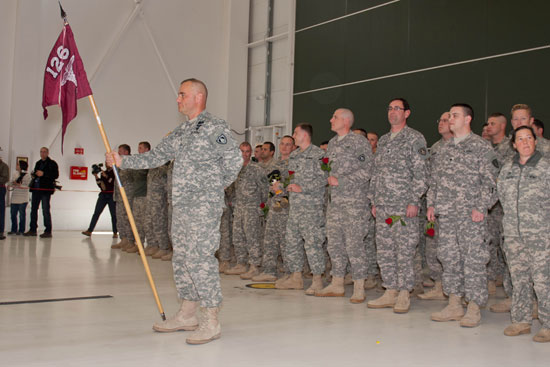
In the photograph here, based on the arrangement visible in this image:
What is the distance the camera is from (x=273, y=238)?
6.59 m

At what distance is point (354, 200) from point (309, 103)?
8.14 metres

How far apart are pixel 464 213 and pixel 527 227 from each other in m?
0.59

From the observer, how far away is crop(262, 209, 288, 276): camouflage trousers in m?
6.57

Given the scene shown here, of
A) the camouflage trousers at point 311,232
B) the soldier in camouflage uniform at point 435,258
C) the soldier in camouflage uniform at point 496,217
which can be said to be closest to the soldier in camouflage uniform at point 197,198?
the camouflage trousers at point 311,232

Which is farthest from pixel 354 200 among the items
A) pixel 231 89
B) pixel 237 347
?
pixel 231 89

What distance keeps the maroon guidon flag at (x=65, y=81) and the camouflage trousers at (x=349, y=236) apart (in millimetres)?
2572

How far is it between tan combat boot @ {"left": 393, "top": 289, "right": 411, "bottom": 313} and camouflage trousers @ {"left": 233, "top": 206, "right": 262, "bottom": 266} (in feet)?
7.39

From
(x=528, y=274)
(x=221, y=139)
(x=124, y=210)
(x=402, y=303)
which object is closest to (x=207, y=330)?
(x=221, y=139)

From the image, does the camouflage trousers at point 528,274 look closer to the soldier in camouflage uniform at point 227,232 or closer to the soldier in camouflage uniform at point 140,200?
the soldier in camouflage uniform at point 227,232

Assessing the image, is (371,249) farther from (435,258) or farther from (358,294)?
(358,294)

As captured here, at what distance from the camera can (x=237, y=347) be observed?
351 cm

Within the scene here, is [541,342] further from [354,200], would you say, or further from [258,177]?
[258,177]

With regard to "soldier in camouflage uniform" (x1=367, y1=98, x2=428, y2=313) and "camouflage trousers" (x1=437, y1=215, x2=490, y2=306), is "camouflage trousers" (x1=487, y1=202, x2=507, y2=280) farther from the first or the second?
"camouflage trousers" (x1=437, y1=215, x2=490, y2=306)

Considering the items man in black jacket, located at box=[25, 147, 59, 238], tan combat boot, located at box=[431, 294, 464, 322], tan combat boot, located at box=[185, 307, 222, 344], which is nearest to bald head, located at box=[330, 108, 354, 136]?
tan combat boot, located at box=[431, 294, 464, 322]
